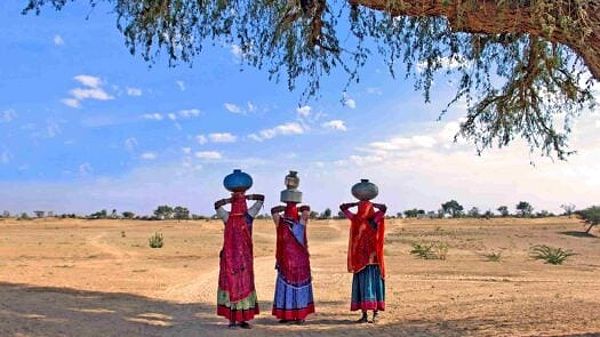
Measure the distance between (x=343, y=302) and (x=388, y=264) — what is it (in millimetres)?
9805

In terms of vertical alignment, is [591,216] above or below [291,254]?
above

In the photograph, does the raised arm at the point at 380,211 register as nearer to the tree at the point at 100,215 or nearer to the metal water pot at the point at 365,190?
the metal water pot at the point at 365,190

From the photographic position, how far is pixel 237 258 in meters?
10.2

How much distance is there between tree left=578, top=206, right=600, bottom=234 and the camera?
51.4m

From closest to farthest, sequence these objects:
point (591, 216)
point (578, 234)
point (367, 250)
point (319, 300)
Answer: point (367, 250) → point (319, 300) → point (578, 234) → point (591, 216)

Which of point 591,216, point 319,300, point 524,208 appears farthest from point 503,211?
point 319,300

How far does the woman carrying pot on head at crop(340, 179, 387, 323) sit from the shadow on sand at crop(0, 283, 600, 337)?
1.53ft

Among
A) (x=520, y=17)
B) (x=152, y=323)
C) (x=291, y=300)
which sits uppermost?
(x=520, y=17)

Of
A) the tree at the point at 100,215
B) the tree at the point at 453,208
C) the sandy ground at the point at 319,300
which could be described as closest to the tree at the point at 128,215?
the tree at the point at 100,215

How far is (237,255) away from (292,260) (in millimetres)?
868

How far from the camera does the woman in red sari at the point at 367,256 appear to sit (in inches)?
419

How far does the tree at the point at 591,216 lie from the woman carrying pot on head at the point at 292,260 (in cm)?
4607

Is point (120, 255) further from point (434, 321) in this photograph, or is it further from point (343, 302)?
point (434, 321)

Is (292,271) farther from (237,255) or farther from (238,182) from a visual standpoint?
(238,182)
